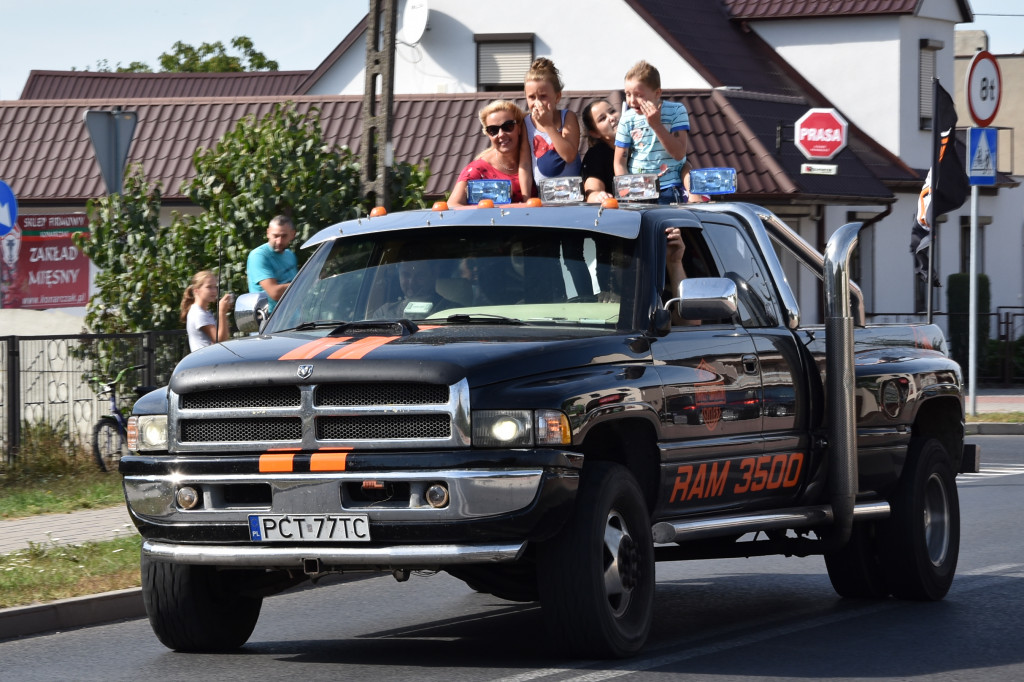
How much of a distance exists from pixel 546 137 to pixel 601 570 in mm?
3765

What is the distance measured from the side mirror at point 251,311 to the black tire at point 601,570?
2236 millimetres

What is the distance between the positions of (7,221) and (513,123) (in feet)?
26.3

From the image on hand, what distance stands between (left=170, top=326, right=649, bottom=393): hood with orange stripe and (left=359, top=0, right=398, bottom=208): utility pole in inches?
285

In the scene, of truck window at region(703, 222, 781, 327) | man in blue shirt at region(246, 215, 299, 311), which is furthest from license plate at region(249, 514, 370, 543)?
man in blue shirt at region(246, 215, 299, 311)

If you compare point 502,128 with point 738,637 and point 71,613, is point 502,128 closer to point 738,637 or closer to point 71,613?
point 738,637

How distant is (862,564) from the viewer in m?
9.88

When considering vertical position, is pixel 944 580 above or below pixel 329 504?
below

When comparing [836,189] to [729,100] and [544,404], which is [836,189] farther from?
[544,404]

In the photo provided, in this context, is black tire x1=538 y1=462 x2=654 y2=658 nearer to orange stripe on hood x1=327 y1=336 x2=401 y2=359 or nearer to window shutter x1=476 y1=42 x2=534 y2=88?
orange stripe on hood x1=327 y1=336 x2=401 y2=359

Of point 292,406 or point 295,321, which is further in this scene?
point 295,321

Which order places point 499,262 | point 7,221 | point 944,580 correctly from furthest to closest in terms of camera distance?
point 7,221 < point 944,580 < point 499,262

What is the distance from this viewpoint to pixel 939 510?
1016 centimetres

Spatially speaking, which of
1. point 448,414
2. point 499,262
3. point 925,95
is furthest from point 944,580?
point 925,95

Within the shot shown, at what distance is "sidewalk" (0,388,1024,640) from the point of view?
9156 millimetres
